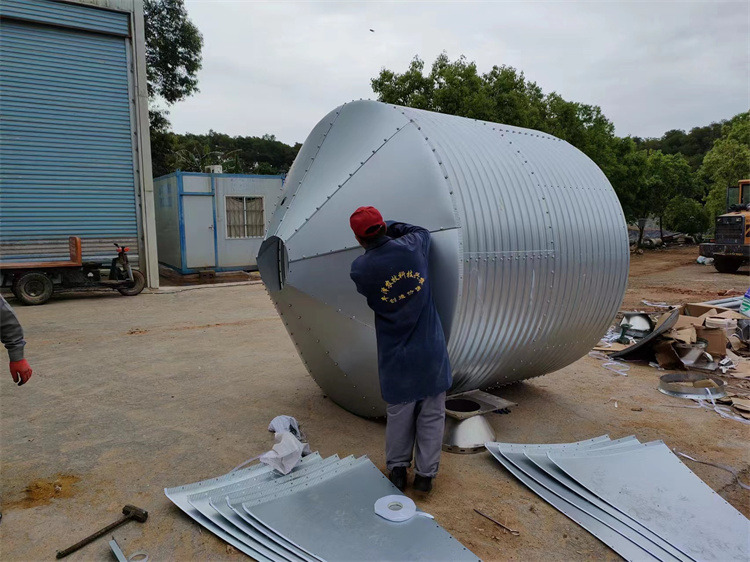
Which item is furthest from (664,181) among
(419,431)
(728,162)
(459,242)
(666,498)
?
(419,431)

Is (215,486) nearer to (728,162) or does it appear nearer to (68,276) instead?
(68,276)

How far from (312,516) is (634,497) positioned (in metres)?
2.06

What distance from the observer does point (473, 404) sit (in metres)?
4.55

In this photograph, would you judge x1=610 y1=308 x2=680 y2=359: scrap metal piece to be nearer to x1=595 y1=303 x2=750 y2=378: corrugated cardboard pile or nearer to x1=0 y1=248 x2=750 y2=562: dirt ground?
x1=595 y1=303 x2=750 y2=378: corrugated cardboard pile

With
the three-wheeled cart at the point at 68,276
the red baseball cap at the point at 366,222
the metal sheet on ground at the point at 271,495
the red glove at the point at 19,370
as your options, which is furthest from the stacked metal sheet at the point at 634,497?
the three-wheeled cart at the point at 68,276

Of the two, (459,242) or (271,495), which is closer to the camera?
(271,495)

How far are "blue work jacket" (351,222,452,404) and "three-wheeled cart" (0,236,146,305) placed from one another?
10.0m

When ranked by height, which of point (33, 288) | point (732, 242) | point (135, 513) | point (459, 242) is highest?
point (459, 242)

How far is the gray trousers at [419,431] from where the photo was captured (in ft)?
11.6

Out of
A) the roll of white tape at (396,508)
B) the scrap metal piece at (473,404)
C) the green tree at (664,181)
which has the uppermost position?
the green tree at (664,181)

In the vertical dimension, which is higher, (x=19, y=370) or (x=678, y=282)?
(x=19, y=370)

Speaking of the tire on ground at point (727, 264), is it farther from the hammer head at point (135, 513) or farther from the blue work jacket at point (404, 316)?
the hammer head at point (135, 513)

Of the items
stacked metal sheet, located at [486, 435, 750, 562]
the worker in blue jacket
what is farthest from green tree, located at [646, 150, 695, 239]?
the worker in blue jacket

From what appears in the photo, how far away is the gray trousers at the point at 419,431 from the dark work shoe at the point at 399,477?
3cm
